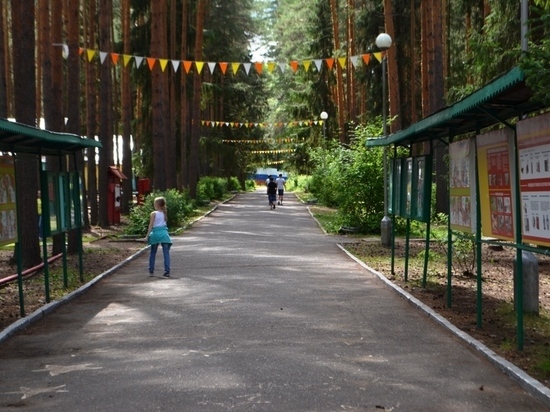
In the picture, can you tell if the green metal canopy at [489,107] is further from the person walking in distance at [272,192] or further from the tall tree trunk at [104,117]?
the person walking in distance at [272,192]

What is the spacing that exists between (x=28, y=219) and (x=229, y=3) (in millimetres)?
35318

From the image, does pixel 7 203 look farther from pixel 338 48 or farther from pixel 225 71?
pixel 338 48

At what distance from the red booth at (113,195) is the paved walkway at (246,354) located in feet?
48.3

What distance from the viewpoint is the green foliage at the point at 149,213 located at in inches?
992

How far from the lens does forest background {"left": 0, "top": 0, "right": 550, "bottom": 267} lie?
16.9 meters

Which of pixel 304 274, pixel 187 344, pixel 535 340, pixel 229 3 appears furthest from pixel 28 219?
pixel 229 3

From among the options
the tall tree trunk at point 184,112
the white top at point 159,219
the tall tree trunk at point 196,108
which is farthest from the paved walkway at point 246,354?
the tall tree trunk at point 184,112

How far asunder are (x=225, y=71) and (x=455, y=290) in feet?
65.8

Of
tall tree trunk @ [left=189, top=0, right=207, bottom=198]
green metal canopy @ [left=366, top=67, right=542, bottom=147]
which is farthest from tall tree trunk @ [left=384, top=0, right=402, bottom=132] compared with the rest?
green metal canopy @ [left=366, top=67, right=542, bottom=147]

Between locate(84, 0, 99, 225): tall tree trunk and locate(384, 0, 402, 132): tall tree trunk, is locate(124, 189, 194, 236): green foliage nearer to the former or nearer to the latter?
locate(84, 0, 99, 225): tall tree trunk

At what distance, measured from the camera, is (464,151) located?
32.4ft

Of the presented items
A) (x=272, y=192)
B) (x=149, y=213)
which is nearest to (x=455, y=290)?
(x=149, y=213)

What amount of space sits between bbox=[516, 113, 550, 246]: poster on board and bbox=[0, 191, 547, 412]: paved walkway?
4.64 ft

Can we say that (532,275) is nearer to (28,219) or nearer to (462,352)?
(462,352)
